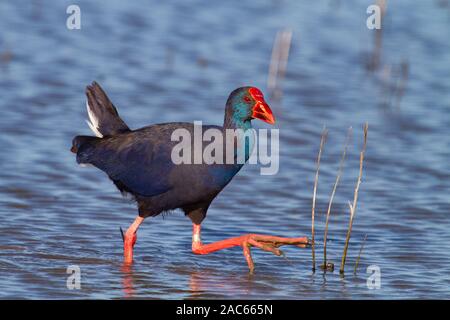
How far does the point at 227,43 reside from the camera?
1331 centimetres

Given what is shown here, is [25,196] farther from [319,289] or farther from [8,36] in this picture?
[8,36]

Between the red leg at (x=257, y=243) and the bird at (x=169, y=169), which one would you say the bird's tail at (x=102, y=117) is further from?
the red leg at (x=257, y=243)

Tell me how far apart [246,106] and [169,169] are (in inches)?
23.9

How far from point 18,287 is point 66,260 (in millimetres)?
681

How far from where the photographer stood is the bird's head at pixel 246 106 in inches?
260

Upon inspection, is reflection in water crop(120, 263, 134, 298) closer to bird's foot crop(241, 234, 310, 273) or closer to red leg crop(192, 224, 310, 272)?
red leg crop(192, 224, 310, 272)

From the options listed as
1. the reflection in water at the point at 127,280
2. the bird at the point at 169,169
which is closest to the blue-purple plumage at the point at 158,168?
the bird at the point at 169,169

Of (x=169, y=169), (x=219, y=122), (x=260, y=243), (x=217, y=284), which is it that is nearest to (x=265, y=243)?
(x=260, y=243)

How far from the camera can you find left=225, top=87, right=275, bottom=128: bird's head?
6.61 m

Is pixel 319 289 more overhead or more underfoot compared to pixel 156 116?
more underfoot

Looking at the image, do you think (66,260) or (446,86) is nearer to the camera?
(66,260)

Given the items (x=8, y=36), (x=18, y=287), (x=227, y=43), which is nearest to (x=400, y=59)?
(x=227, y=43)

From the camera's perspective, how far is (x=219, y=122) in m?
10.2

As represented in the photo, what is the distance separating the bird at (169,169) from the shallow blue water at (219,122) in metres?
0.23
